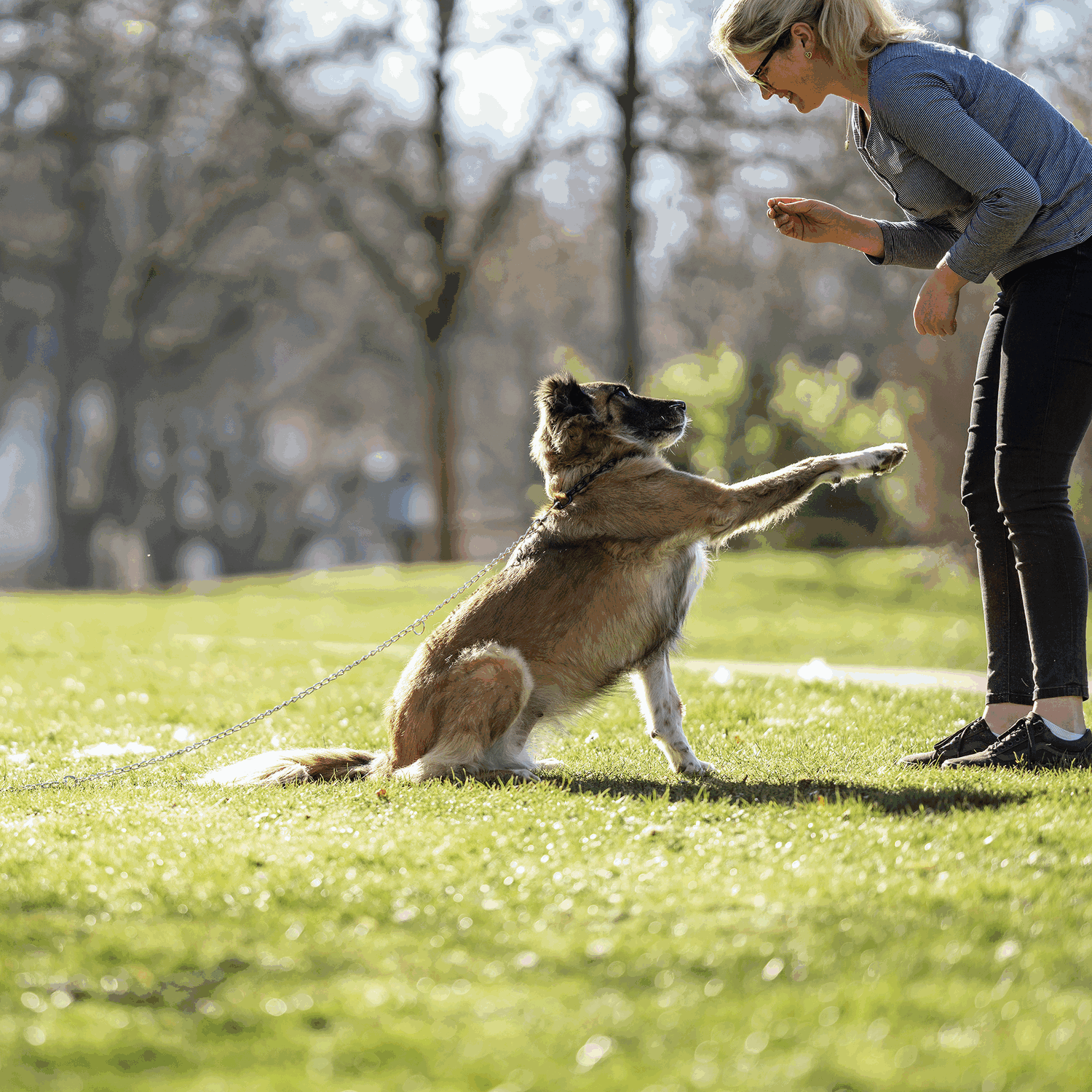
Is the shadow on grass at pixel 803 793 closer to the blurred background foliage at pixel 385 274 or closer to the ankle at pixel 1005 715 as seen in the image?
the ankle at pixel 1005 715

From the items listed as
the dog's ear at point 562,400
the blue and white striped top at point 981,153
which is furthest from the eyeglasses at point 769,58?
the dog's ear at point 562,400

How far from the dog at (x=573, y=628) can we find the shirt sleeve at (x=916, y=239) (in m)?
0.82

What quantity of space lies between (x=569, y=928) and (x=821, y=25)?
3313mm

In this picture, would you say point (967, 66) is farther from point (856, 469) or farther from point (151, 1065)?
point (151, 1065)

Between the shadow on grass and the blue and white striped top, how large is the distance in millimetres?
1910

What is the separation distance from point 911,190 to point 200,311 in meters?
26.8

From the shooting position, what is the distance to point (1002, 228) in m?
4.07

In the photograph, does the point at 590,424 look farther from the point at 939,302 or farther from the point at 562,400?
the point at 939,302

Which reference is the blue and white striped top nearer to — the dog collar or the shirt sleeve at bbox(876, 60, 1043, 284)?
the shirt sleeve at bbox(876, 60, 1043, 284)

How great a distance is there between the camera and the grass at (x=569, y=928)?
2078 mm

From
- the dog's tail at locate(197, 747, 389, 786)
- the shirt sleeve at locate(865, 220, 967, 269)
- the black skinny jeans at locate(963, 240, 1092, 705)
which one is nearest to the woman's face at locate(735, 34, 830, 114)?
the shirt sleeve at locate(865, 220, 967, 269)

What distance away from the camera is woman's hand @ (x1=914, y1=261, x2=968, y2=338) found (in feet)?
14.0

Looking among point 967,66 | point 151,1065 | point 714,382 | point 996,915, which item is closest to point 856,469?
point 967,66

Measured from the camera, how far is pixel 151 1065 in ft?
6.87
